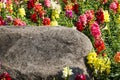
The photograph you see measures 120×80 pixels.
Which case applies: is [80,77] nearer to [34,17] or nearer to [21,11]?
[34,17]

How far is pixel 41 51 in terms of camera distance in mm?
6965

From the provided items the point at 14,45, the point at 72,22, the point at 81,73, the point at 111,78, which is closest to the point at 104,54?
the point at 111,78

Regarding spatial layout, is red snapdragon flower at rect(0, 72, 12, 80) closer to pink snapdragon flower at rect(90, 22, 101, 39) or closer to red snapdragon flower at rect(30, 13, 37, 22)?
pink snapdragon flower at rect(90, 22, 101, 39)

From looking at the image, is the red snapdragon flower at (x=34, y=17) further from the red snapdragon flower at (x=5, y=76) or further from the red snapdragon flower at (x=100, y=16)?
the red snapdragon flower at (x=5, y=76)

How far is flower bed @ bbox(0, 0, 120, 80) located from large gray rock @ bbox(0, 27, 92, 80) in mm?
274

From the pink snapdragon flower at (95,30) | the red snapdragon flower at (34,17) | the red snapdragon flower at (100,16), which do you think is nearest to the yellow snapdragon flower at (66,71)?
the pink snapdragon flower at (95,30)

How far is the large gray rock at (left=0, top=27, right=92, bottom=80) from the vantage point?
6574mm

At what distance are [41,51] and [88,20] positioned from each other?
1974 mm

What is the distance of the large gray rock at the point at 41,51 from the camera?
21.6ft

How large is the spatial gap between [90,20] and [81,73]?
2.08 meters

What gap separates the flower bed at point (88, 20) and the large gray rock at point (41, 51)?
0.27 m

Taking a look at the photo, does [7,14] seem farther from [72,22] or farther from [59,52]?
[59,52]

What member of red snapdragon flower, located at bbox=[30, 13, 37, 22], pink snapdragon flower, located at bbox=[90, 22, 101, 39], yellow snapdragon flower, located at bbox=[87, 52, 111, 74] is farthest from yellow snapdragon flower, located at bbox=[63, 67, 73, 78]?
red snapdragon flower, located at bbox=[30, 13, 37, 22]

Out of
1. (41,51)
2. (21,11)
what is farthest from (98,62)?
(21,11)
